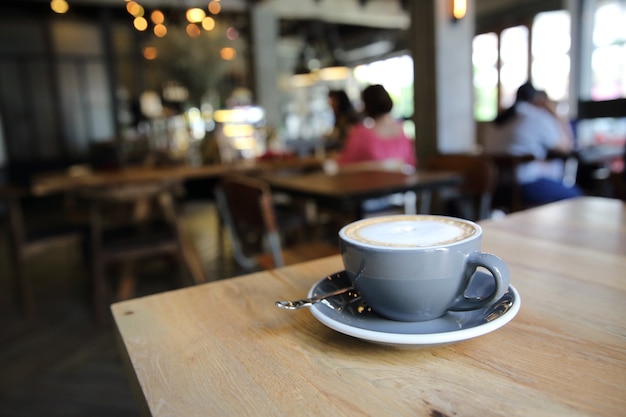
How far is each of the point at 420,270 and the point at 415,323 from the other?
69 millimetres

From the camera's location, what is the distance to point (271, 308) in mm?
624

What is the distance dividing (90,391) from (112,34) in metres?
8.30

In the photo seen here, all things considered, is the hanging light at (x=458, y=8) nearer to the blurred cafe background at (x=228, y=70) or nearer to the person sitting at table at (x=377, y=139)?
the person sitting at table at (x=377, y=139)

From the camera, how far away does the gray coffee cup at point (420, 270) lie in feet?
1.55

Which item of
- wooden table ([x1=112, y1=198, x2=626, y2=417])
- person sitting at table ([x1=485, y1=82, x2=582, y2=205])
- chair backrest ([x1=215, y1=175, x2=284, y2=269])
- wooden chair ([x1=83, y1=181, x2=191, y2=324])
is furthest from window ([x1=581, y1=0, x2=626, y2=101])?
wooden table ([x1=112, y1=198, x2=626, y2=417])

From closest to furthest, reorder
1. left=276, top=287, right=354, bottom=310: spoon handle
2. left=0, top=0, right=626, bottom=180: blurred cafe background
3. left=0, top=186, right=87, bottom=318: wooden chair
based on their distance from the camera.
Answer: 1. left=276, top=287, right=354, bottom=310: spoon handle
2. left=0, top=186, right=87, bottom=318: wooden chair
3. left=0, top=0, right=626, bottom=180: blurred cafe background

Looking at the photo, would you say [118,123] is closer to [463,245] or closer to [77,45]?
[77,45]

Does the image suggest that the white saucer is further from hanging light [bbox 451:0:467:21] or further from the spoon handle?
hanging light [bbox 451:0:467:21]

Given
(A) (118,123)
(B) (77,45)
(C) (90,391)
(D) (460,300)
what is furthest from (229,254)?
(B) (77,45)

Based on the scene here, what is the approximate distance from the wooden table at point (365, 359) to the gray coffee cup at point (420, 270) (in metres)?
0.05

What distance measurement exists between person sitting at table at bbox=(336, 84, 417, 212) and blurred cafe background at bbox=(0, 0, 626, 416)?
650mm

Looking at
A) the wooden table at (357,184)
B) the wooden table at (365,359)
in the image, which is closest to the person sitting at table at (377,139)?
the wooden table at (357,184)

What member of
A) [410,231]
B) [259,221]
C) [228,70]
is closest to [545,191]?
[259,221]

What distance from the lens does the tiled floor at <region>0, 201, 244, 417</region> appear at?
2090 mm
